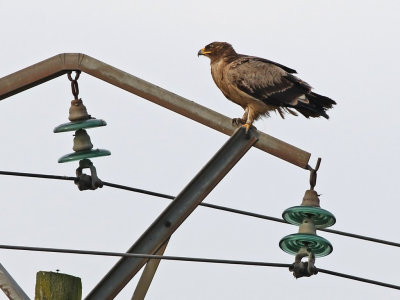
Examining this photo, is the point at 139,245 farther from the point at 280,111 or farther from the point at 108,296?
the point at 280,111

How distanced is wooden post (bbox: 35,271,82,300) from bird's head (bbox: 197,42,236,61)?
4.92m

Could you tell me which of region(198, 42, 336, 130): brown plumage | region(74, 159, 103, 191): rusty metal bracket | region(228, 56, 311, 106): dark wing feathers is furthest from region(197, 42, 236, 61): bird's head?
region(74, 159, 103, 191): rusty metal bracket

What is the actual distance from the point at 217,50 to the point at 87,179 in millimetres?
4034

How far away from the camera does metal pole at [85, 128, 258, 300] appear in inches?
235

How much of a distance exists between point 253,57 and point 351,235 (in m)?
3.34

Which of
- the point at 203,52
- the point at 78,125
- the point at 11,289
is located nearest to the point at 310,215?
the point at 78,125

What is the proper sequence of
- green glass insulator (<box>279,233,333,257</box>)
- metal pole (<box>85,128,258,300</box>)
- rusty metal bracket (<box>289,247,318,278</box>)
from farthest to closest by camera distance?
green glass insulator (<box>279,233,333,257</box>) < rusty metal bracket (<box>289,247,318,278</box>) < metal pole (<box>85,128,258,300</box>)

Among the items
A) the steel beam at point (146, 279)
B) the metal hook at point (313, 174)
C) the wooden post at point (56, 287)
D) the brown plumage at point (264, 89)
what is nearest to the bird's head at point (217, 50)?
the brown plumage at point (264, 89)

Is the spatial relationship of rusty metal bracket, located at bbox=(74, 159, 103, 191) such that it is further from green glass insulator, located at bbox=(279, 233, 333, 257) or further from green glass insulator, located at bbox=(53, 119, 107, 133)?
green glass insulator, located at bbox=(279, 233, 333, 257)

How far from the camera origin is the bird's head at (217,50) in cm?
1065

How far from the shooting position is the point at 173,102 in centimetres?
668

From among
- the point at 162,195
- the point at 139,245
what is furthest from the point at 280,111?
the point at 139,245

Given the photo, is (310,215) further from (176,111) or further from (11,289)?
(11,289)

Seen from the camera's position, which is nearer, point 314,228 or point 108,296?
point 108,296
